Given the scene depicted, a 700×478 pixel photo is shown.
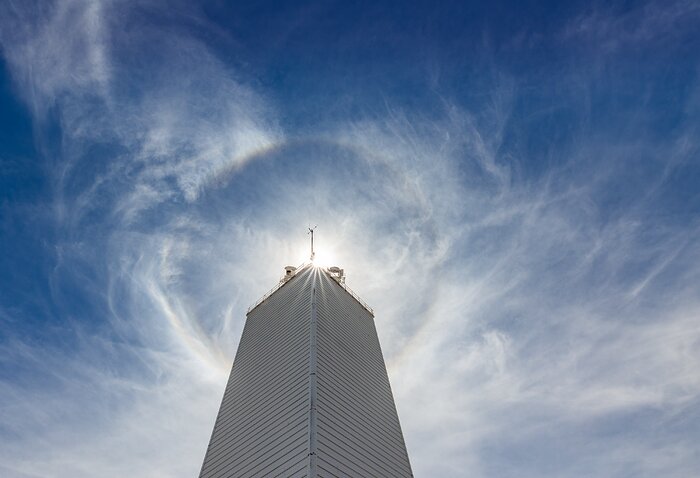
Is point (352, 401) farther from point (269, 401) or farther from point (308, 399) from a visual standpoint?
point (269, 401)

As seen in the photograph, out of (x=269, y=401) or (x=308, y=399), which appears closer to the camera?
(x=308, y=399)

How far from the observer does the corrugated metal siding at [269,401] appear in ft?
55.2

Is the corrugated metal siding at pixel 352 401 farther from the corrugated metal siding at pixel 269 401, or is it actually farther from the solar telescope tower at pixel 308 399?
the corrugated metal siding at pixel 269 401

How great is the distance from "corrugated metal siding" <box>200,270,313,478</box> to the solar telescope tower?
0.05 meters

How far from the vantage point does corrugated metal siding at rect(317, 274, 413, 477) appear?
16.8 m

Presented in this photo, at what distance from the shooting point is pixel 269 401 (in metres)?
20.0

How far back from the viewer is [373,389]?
23.1 meters

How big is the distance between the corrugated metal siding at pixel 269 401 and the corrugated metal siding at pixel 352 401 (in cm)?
86

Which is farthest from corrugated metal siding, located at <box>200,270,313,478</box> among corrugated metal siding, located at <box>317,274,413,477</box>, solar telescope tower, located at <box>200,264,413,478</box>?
corrugated metal siding, located at <box>317,274,413,477</box>

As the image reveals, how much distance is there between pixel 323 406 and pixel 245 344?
10.4 m

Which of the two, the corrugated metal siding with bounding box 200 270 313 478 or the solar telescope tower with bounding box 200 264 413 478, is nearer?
the solar telescope tower with bounding box 200 264 413 478

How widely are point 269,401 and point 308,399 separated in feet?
10.6

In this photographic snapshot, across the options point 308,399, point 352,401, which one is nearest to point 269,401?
point 308,399

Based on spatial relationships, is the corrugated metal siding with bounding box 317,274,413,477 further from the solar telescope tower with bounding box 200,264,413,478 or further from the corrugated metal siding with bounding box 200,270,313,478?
the corrugated metal siding with bounding box 200,270,313,478
